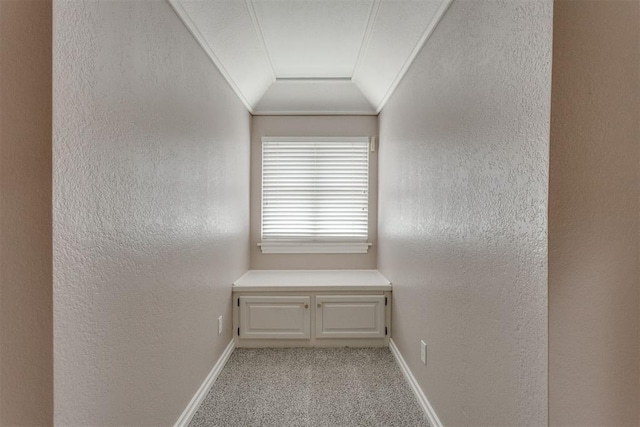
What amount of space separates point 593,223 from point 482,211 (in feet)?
1.37

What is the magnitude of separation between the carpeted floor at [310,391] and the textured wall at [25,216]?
122 cm

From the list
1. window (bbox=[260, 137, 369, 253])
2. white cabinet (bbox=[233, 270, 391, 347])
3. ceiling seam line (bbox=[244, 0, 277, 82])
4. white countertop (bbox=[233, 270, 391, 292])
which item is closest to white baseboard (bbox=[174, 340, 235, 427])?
white cabinet (bbox=[233, 270, 391, 347])

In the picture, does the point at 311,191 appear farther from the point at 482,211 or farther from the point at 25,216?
the point at 25,216

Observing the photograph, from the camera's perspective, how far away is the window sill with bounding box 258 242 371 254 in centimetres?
355

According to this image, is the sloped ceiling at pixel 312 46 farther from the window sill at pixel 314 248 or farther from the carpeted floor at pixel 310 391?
the carpeted floor at pixel 310 391

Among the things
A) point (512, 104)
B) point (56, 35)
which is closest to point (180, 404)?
point (56, 35)

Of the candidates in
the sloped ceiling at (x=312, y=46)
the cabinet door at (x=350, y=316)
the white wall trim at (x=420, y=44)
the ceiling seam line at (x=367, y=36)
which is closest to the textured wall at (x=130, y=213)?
the sloped ceiling at (x=312, y=46)

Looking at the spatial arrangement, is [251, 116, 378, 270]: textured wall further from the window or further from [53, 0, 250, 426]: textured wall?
[53, 0, 250, 426]: textured wall

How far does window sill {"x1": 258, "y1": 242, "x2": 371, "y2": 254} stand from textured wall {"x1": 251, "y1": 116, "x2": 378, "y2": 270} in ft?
0.16

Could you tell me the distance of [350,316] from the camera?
2.95 m

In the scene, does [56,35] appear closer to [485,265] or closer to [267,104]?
[485,265]

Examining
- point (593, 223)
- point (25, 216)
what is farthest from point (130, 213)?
point (593, 223)

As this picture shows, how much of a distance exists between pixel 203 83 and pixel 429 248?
1783mm

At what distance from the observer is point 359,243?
11.7ft
